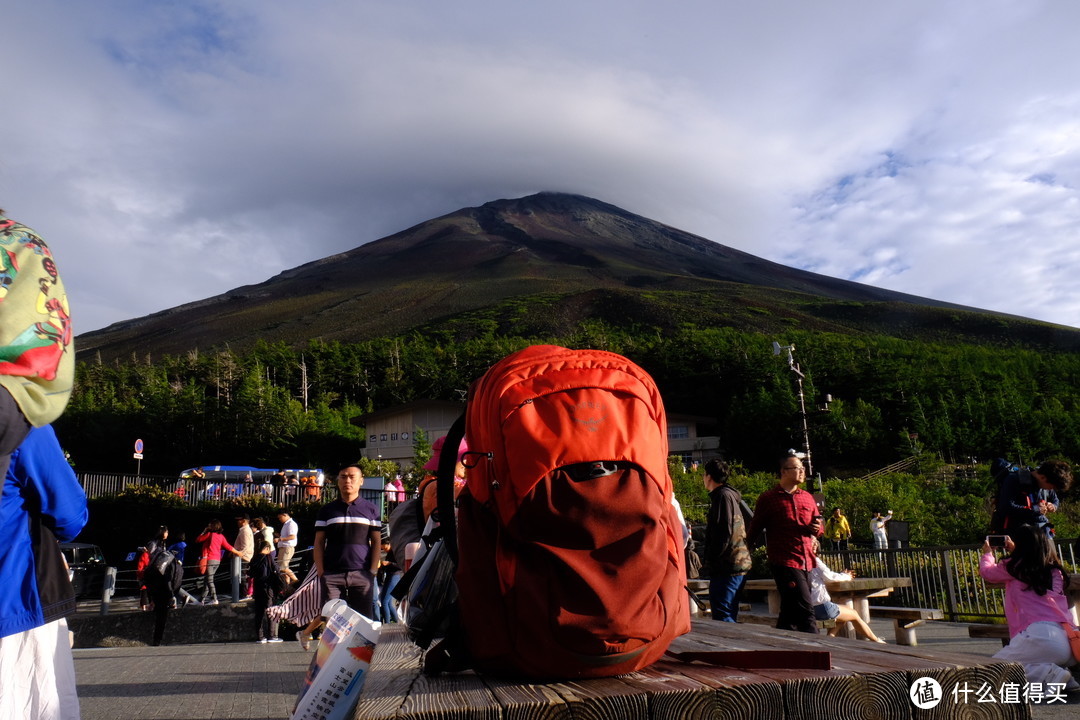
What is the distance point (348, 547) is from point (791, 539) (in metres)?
3.27

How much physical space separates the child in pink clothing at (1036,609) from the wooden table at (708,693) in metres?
3.34

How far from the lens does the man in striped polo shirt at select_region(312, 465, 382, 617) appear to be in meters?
6.12

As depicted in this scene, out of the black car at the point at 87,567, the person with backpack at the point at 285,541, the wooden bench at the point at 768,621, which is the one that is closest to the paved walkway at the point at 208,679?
the person with backpack at the point at 285,541

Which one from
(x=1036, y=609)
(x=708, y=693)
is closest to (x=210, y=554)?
(x=1036, y=609)

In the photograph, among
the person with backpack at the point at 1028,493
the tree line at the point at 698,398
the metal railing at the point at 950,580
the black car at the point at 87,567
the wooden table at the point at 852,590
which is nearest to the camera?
the person with backpack at the point at 1028,493

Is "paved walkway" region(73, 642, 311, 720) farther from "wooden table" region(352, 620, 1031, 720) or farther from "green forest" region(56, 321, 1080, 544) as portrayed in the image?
"green forest" region(56, 321, 1080, 544)

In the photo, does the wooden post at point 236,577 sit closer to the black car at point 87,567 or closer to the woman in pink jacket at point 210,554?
the woman in pink jacket at point 210,554

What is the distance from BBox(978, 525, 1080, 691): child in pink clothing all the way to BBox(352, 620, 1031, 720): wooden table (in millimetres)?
3344

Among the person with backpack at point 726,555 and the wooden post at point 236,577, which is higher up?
the person with backpack at point 726,555

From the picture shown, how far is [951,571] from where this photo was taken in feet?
32.8

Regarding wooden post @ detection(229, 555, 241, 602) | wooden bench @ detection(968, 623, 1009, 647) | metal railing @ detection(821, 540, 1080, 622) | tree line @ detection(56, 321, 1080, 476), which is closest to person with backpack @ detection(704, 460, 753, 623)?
wooden bench @ detection(968, 623, 1009, 647)

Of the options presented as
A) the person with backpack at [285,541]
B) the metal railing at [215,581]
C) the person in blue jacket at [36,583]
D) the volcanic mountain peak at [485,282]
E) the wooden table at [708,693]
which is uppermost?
the volcanic mountain peak at [485,282]

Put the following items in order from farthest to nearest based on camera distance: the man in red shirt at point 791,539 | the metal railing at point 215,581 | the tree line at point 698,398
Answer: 1. the tree line at point 698,398
2. the metal railing at point 215,581
3. the man in red shirt at point 791,539

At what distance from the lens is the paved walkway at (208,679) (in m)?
4.88
